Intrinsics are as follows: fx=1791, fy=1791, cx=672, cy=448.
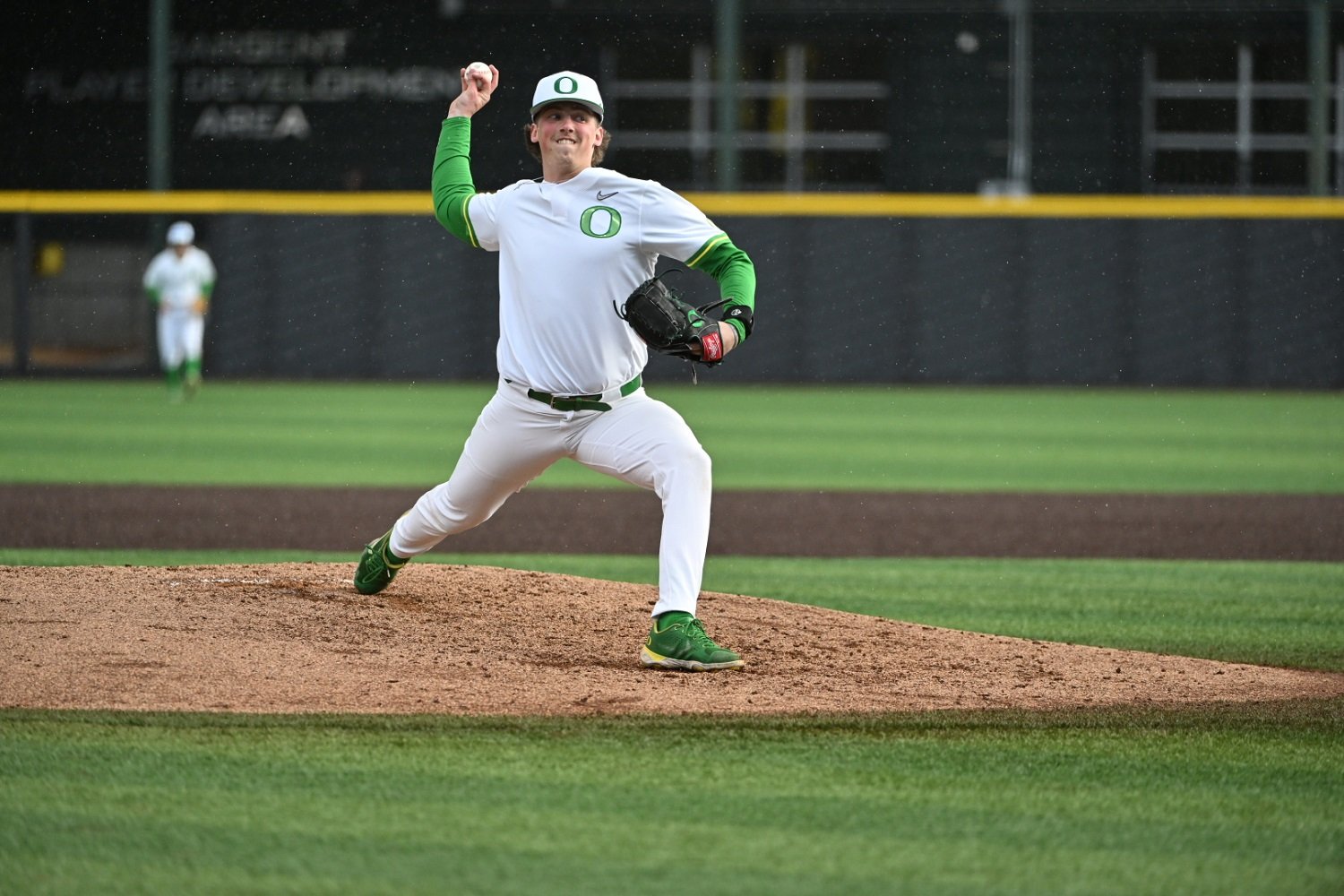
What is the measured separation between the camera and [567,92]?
17.4ft

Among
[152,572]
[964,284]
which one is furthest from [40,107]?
[152,572]

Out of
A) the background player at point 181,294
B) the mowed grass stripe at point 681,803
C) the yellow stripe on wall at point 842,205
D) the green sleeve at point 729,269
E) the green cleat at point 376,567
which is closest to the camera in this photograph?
the mowed grass stripe at point 681,803

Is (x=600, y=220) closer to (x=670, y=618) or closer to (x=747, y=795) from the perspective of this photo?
(x=670, y=618)

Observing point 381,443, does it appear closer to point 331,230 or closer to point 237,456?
point 237,456

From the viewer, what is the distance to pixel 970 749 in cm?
439

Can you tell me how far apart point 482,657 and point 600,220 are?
135cm

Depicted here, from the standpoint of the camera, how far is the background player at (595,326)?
524cm

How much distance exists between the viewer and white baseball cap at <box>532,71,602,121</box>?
17.4ft

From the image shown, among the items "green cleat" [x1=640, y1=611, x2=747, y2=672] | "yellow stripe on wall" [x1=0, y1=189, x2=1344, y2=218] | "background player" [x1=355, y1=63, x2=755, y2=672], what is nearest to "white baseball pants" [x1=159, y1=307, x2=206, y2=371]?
"yellow stripe on wall" [x1=0, y1=189, x2=1344, y2=218]

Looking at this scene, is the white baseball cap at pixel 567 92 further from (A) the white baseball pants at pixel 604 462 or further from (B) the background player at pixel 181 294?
(B) the background player at pixel 181 294

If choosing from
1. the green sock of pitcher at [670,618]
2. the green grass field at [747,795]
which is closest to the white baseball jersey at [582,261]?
the green sock of pitcher at [670,618]

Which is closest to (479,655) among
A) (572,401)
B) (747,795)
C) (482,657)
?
(482,657)

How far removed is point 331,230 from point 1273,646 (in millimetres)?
17851

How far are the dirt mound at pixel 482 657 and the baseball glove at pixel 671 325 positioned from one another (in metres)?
0.94
